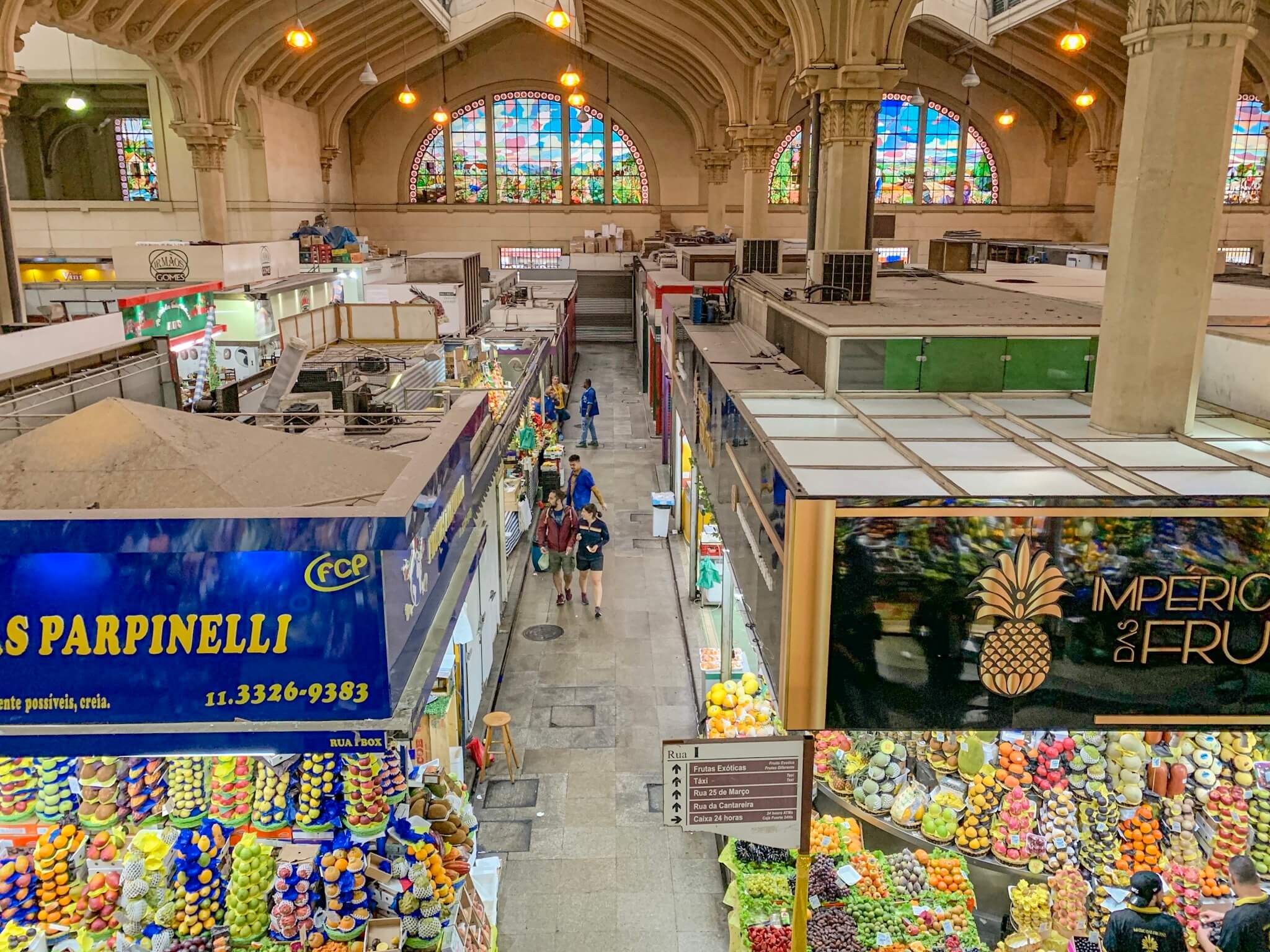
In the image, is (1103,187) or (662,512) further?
(1103,187)

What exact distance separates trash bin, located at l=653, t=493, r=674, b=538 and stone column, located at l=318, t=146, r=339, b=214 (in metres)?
20.0

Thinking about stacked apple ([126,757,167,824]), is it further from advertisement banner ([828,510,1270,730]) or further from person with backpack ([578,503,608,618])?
person with backpack ([578,503,608,618])

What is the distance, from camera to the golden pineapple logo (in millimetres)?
4465

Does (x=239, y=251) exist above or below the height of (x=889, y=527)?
above

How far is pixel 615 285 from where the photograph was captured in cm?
3200

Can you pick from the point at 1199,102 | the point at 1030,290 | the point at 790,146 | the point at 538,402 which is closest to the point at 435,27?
the point at 790,146

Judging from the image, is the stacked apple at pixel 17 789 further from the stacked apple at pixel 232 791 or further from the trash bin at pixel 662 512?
the trash bin at pixel 662 512

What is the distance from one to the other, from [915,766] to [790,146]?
28.3 meters

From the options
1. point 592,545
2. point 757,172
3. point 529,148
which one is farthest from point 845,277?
point 529,148

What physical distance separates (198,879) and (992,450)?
15.4 ft

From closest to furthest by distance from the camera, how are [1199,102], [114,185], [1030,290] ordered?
[1199,102], [1030,290], [114,185]

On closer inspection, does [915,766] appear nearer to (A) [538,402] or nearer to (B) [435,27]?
(A) [538,402]

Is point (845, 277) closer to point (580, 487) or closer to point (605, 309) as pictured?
point (580, 487)

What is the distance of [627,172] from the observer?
33000 mm
